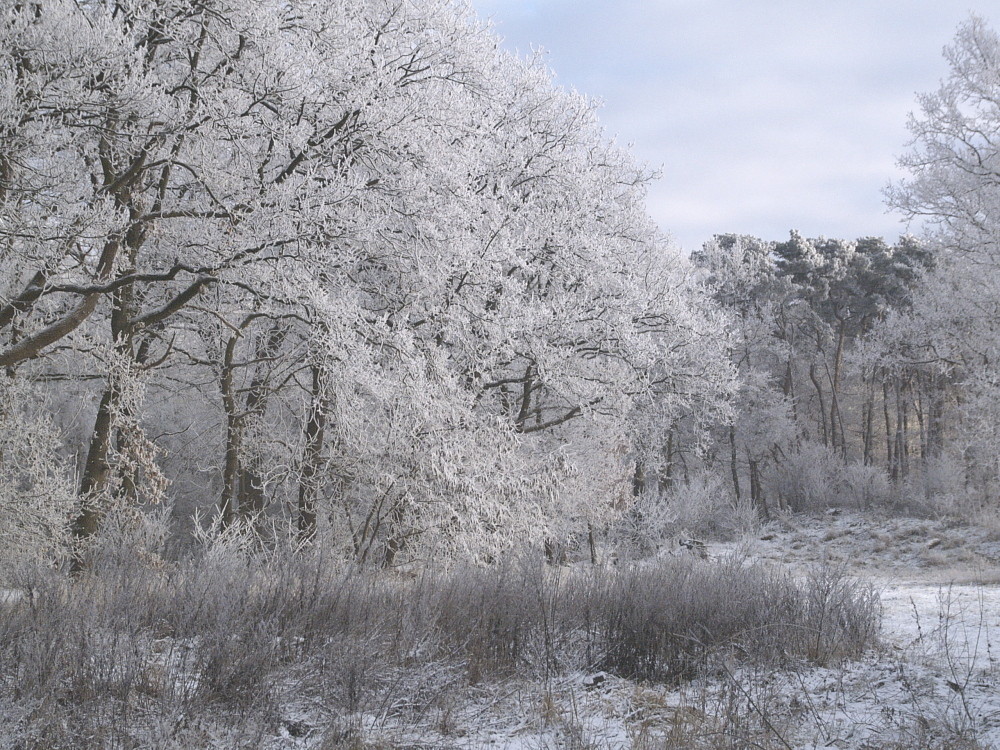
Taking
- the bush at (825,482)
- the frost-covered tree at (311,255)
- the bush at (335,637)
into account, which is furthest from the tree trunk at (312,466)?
the bush at (825,482)

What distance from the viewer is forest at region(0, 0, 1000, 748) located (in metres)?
5.16

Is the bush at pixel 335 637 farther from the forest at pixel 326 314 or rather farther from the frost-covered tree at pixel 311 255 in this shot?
the frost-covered tree at pixel 311 255

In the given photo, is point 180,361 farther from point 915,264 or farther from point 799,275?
point 799,275

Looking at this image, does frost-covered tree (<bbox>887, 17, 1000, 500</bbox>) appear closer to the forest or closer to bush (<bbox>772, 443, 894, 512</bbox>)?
the forest

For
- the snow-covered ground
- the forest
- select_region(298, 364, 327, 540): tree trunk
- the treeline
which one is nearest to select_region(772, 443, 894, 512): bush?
the forest

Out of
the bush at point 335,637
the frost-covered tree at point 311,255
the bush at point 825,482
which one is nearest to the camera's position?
the bush at point 335,637

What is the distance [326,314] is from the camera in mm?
7934

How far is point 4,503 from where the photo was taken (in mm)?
7844

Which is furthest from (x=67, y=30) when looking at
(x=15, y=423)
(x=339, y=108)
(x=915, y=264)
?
(x=915, y=264)

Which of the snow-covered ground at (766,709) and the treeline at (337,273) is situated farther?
the treeline at (337,273)

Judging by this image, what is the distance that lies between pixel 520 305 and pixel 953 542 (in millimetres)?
11132

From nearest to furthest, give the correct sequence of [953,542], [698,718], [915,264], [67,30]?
[698,718]
[67,30]
[953,542]
[915,264]

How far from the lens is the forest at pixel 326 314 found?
516 centimetres

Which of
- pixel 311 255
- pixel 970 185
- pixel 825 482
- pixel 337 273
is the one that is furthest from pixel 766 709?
pixel 825 482
